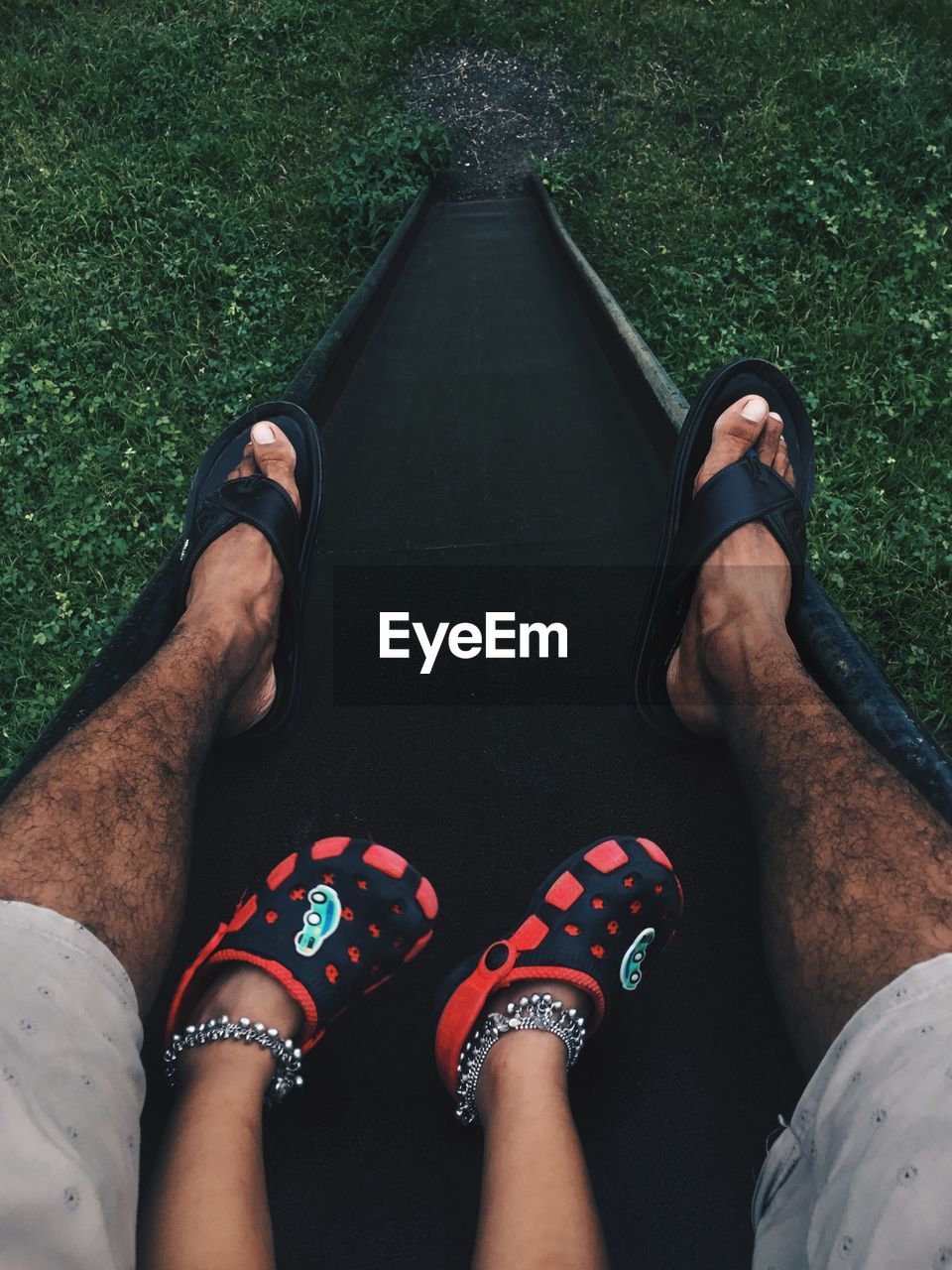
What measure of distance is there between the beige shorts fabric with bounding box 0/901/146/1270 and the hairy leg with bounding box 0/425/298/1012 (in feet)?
0.25

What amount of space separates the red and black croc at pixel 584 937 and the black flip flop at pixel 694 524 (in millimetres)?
365

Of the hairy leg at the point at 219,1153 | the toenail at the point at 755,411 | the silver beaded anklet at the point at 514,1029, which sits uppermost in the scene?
the toenail at the point at 755,411

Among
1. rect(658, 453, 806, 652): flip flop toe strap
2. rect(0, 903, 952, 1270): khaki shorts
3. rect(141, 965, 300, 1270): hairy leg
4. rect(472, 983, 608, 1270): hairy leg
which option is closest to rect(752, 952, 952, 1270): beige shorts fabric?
rect(0, 903, 952, 1270): khaki shorts

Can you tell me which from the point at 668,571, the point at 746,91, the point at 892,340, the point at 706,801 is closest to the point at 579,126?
the point at 746,91

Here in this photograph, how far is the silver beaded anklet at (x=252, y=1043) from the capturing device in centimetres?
129

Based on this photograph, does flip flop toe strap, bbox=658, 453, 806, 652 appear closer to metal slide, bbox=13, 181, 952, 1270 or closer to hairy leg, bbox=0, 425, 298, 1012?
metal slide, bbox=13, 181, 952, 1270

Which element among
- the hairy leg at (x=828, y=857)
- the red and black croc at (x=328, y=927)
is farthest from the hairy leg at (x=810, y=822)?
the red and black croc at (x=328, y=927)

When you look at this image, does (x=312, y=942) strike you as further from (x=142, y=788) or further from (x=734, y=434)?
(x=734, y=434)

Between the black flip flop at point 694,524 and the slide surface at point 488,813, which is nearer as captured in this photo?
the slide surface at point 488,813

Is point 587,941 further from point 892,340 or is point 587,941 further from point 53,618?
point 892,340

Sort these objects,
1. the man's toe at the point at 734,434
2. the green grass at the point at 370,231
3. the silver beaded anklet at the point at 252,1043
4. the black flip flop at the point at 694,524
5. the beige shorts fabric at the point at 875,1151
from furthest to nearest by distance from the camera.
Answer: the green grass at the point at 370,231
the man's toe at the point at 734,434
the black flip flop at the point at 694,524
the silver beaded anklet at the point at 252,1043
the beige shorts fabric at the point at 875,1151

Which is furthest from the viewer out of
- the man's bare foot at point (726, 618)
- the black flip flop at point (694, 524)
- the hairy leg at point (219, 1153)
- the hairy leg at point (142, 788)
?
the black flip flop at point (694, 524)

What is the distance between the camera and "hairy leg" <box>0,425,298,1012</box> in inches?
46.8

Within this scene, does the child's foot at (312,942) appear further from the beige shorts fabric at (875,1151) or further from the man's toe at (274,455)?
the man's toe at (274,455)
